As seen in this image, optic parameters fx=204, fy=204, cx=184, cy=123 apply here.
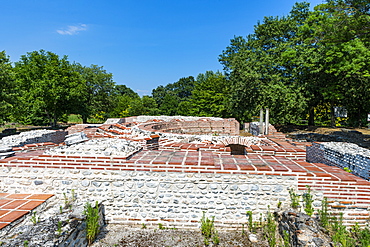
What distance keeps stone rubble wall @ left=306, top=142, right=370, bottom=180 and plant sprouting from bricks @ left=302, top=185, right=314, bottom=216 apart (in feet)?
4.99

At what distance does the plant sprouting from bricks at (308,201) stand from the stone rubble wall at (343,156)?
152cm

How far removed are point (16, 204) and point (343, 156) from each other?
6.59m

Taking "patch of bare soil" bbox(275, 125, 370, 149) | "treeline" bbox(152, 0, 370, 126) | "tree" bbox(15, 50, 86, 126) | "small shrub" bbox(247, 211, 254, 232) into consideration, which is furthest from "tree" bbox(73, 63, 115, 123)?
"small shrub" bbox(247, 211, 254, 232)

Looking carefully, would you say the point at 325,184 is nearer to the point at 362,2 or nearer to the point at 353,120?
the point at 362,2

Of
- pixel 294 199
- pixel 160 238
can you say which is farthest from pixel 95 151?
pixel 294 199

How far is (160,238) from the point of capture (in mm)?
3439

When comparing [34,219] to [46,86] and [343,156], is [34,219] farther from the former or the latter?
[46,86]

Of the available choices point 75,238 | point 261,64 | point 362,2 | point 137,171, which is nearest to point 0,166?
point 75,238

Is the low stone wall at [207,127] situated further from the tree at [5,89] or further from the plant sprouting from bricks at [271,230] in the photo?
the tree at [5,89]

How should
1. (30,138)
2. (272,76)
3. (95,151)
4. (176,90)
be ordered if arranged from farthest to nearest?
(176,90)
(272,76)
(30,138)
(95,151)

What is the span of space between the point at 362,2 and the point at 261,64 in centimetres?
895

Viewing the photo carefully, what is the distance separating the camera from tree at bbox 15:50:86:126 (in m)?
19.2

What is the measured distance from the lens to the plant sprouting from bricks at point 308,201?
140 inches

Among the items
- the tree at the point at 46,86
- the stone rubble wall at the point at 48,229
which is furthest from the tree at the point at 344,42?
the tree at the point at 46,86
